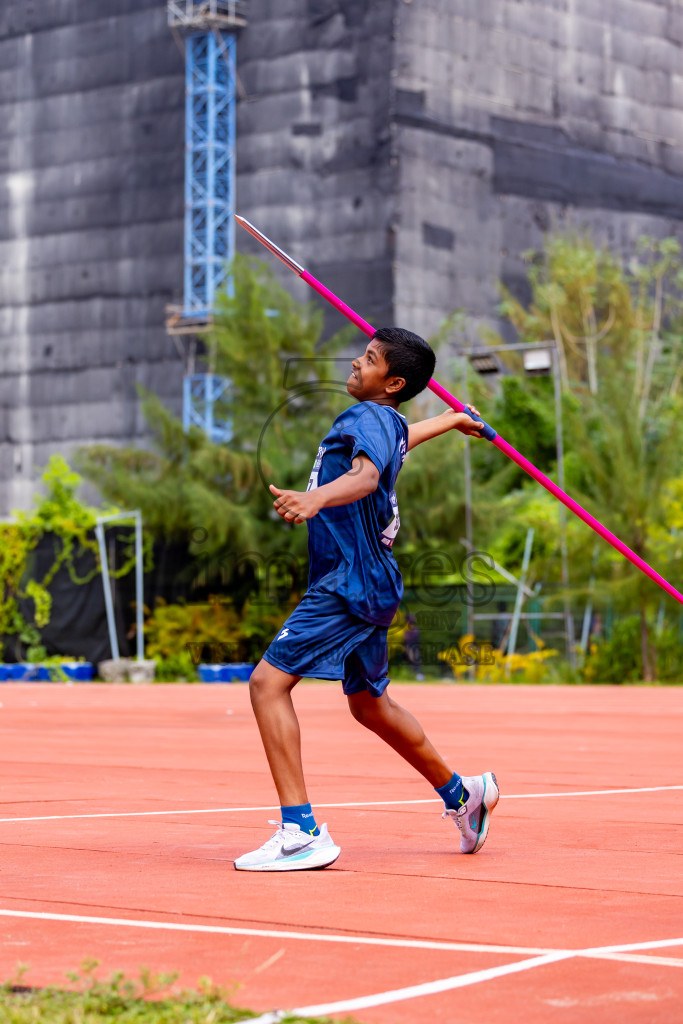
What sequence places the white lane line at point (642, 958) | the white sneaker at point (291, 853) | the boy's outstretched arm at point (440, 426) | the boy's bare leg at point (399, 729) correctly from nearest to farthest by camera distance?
the white lane line at point (642, 958), the white sneaker at point (291, 853), the boy's bare leg at point (399, 729), the boy's outstretched arm at point (440, 426)

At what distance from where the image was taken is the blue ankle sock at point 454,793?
576 centimetres

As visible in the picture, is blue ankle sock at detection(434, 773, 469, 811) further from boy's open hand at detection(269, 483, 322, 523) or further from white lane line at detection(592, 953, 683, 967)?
white lane line at detection(592, 953, 683, 967)

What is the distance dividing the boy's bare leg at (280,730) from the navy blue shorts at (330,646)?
0.18ft

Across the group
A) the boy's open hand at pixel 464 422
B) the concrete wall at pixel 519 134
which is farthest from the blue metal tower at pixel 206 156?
the boy's open hand at pixel 464 422

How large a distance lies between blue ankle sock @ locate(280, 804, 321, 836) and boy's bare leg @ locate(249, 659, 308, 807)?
0.8 inches

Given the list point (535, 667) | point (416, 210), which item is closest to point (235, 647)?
point (535, 667)

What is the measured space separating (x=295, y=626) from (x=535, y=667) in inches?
811

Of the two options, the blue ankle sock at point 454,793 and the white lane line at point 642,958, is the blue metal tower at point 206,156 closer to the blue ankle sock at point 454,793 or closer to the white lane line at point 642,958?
the blue ankle sock at point 454,793

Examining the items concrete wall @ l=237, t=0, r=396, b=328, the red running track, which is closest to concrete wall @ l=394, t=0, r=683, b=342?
concrete wall @ l=237, t=0, r=396, b=328

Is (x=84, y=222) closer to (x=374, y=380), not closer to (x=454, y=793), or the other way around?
(x=374, y=380)

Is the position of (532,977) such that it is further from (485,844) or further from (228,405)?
(228,405)

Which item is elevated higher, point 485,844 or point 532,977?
point 532,977

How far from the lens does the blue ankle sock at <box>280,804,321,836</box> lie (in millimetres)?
5332

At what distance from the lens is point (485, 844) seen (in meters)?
6.02
